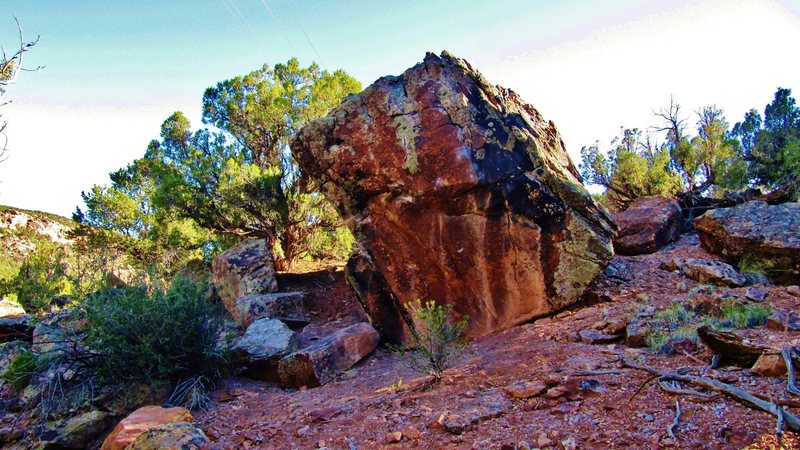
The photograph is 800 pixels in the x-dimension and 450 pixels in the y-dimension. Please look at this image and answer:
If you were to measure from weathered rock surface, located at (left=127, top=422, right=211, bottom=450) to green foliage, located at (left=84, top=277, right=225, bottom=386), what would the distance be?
2016 mm

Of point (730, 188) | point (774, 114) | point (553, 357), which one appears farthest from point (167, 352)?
point (774, 114)

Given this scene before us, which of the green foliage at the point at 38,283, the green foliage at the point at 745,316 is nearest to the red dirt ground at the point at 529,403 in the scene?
the green foliage at the point at 745,316

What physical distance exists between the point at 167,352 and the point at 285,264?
19.7 feet

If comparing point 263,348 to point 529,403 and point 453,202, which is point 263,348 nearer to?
point 453,202

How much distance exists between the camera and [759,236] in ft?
23.1

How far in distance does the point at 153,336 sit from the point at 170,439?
251 centimetres

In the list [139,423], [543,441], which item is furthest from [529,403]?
[139,423]

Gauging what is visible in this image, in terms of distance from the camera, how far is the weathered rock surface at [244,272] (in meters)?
9.61

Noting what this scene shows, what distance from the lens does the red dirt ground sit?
282 cm

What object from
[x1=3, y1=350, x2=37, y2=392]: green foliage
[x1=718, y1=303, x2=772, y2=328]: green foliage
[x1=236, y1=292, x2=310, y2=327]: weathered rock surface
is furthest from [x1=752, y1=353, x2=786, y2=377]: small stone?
[x1=3, y1=350, x2=37, y2=392]: green foliage

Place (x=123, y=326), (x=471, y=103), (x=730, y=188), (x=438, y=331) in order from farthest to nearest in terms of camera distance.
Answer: (x=730, y=188)
(x=471, y=103)
(x=123, y=326)
(x=438, y=331)

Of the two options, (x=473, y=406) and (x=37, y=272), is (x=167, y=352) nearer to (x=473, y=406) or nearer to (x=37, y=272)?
(x=473, y=406)

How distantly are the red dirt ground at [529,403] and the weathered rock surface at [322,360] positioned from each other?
17 centimetres

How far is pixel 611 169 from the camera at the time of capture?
1321 cm
